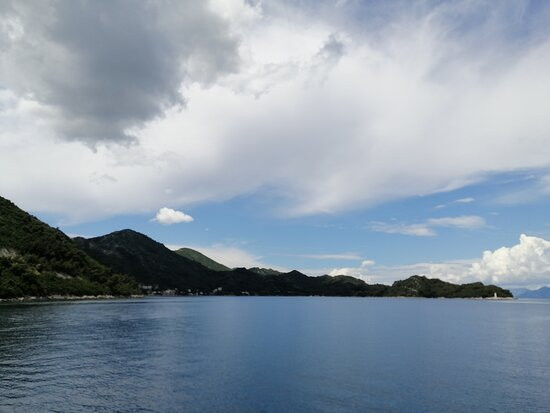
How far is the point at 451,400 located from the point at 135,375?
149 ft

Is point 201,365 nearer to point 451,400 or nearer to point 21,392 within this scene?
point 21,392

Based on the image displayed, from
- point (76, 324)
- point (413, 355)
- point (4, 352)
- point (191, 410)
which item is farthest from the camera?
point (76, 324)

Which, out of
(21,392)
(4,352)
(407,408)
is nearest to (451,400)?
(407,408)

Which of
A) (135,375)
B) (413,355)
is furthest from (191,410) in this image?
(413,355)

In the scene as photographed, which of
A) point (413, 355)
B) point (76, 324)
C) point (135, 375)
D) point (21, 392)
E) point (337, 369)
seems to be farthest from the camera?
point (76, 324)

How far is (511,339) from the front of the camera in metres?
122

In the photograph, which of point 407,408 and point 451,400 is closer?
point 407,408

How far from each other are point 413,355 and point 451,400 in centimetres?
3572

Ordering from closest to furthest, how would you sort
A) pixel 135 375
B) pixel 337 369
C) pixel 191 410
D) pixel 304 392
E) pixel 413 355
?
pixel 191 410 → pixel 304 392 → pixel 135 375 → pixel 337 369 → pixel 413 355

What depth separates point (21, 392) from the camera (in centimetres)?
5338

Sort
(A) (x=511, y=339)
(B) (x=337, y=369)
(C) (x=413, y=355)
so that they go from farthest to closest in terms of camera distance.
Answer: (A) (x=511, y=339) → (C) (x=413, y=355) → (B) (x=337, y=369)

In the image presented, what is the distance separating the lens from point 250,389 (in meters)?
58.7

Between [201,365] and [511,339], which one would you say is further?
[511,339]

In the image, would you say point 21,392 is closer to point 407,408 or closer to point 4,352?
point 4,352
